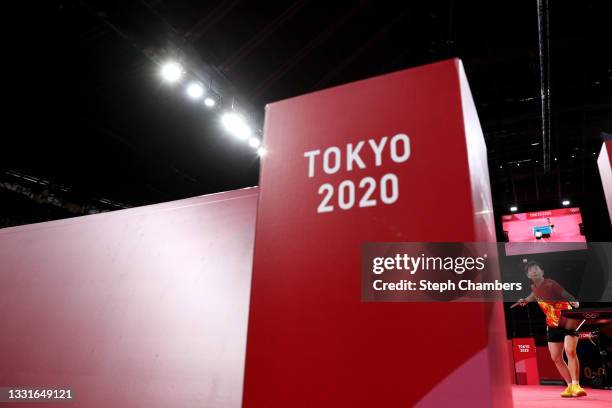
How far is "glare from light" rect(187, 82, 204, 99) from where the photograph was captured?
502cm

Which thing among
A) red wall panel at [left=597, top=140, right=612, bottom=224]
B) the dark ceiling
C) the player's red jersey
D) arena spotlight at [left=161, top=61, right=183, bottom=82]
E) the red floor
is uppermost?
the dark ceiling

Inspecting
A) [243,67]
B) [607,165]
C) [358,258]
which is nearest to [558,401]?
[607,165]

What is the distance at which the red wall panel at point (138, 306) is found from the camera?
8.77 ft

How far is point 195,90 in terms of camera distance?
511cm

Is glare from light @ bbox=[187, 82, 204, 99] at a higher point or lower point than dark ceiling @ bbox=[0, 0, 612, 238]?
lower

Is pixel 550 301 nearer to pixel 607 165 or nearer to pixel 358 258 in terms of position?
pixel 607 165

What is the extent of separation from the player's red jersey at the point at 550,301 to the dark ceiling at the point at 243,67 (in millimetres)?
2836

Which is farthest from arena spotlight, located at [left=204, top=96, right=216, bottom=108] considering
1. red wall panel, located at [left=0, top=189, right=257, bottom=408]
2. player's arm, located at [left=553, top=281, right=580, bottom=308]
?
player's arm, located at [left=553, top=281, right=580, bottom=308]

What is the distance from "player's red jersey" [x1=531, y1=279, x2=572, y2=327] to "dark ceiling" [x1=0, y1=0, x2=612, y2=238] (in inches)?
112

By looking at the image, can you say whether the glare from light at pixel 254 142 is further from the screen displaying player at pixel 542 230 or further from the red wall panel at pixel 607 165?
the screen displaying player at pixel 542 230

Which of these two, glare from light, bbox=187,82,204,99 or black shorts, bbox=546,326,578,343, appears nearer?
black shorts, bbox=546,326,578,343

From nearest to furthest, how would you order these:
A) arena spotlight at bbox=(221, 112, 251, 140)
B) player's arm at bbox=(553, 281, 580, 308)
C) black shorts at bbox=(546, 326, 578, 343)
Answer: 1. black shorts at bbox=(546, 326, 578, 343)
2. player's arm at bbox=(553, 281, 580, 308)
3. arena spotlight at bbox=(221, 112, 251, 140)

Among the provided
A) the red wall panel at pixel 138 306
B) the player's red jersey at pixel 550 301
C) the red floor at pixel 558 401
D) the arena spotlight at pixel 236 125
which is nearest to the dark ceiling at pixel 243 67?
the arena spotlight at pixel 236 125

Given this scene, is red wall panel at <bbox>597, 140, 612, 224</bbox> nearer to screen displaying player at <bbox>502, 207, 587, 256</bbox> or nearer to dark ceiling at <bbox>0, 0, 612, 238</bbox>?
dark ceiling at <bbox>0, 0, 612, 238</bbox>
